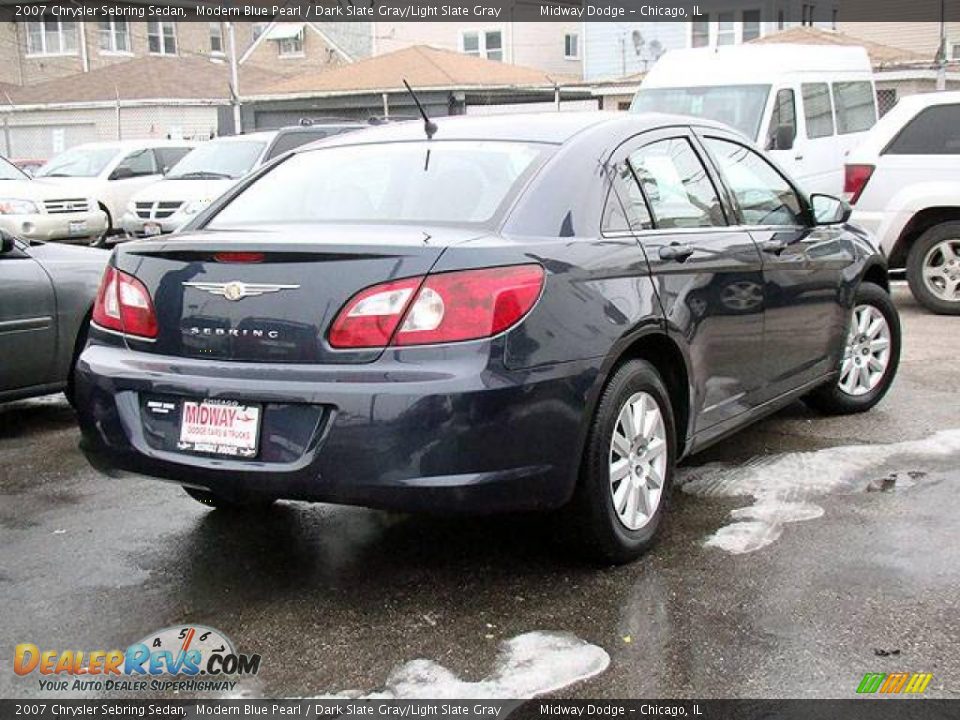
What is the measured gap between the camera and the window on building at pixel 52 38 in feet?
125

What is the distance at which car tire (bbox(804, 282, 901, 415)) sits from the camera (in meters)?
5.80

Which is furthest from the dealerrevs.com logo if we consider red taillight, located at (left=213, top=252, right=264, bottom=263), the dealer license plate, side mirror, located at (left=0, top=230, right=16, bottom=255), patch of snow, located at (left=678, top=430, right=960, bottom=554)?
side mirror, located at (left=0, top=230, right=16, bottom=255)

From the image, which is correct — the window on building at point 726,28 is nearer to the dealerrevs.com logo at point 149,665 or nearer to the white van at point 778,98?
the white van at point 778,98

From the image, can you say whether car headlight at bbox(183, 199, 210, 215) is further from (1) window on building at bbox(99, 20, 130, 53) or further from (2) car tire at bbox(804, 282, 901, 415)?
(1) window on building at bbox(99, 20, 130, 53)

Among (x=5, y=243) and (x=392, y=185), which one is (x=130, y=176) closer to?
(x=5, y=243)

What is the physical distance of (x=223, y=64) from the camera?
129 ft

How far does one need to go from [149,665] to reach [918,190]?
25.4 feet

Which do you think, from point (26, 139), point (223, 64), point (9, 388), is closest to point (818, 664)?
point (9, 388)

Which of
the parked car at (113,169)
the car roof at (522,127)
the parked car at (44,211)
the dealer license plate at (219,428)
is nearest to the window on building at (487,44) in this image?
the parked car at (113,169)

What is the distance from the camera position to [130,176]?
17.0 meters

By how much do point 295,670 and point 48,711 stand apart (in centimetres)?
67

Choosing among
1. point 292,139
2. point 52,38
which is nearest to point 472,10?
point 52,38

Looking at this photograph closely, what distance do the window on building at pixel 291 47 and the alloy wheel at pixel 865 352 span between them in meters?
37.5

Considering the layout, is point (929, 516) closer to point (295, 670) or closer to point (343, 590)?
point (343, 590)
